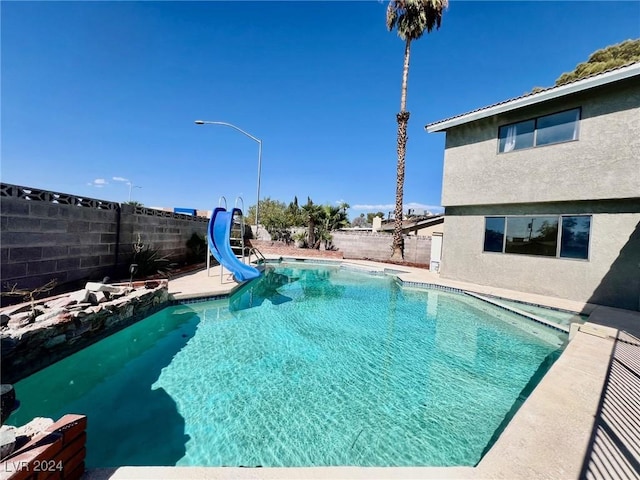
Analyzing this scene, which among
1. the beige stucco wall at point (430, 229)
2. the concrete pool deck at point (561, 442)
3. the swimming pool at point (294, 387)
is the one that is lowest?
the swimming pool at point (294, 387)

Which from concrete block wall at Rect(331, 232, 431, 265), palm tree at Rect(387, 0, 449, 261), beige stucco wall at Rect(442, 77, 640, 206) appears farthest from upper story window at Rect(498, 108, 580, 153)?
concrete block wall at Rect(331, 232, 431, 265)

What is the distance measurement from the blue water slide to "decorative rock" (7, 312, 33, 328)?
583cm

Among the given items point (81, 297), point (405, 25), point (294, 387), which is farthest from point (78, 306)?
point (405, 25)

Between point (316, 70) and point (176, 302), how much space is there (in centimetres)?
1663

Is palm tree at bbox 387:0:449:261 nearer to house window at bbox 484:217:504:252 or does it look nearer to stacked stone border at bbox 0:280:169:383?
house window at bbox 484:217:504:252

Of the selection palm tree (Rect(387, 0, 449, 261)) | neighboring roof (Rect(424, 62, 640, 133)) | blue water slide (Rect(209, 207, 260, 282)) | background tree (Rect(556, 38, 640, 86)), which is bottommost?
blue water slide (Rect(209, 207, 260, 282))

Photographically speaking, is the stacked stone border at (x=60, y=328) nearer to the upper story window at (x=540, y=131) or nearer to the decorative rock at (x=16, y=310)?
the decorative rock at (x=16, y=310)

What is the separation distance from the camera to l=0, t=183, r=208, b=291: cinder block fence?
573cm

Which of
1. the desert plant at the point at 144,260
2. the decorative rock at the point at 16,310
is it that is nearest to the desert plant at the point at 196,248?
the desert plant at the point at 144,260

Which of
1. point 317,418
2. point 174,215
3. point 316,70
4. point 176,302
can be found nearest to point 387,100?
point 316,70

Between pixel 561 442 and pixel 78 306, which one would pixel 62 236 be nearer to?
pixel 78 306

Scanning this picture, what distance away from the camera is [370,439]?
3.37 meters

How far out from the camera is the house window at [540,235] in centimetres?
933

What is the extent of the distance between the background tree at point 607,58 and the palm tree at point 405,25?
12333 millimetres
